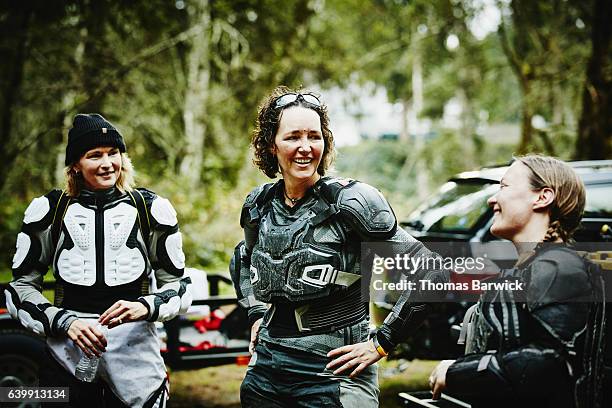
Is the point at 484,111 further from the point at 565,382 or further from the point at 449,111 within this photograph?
the point at 565,382

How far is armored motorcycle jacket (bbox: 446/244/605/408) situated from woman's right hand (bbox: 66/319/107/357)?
1.54m

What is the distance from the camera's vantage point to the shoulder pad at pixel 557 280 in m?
2.04

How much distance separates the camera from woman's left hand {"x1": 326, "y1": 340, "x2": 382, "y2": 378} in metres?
2.48

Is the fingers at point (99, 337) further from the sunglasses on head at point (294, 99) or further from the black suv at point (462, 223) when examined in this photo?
the black suv at point (462, 223)

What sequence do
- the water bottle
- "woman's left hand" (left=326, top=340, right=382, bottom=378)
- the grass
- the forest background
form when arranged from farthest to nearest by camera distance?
the forest background < the grass < the water bottle < "woman's left hand" (left=326, top=340, right=382, bottom=378)

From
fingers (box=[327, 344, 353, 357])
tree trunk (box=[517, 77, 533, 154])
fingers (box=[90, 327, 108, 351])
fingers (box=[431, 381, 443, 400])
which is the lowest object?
fingers (box=[431, 381, 443, 400])

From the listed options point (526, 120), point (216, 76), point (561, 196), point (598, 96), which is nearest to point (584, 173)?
point (561, 196)

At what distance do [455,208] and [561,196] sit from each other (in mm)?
Result: 3861

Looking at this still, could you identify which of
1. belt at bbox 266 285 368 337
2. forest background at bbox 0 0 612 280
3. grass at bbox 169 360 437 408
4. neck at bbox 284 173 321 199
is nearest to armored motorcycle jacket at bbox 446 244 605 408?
belt at bbox 266 285 368 337

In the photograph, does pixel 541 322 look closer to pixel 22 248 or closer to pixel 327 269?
pixel 327 269

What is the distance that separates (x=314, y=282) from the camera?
2.55m

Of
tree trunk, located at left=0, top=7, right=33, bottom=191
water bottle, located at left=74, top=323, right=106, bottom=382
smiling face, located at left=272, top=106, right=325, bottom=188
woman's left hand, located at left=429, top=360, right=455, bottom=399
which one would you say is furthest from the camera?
tree trunk, located at left=0, top=7, right=33, bottom=191

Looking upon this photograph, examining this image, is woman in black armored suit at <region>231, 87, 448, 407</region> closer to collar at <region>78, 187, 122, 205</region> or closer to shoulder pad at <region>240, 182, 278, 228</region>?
shoulder pad at <region>240, 182, 278, 228</region>

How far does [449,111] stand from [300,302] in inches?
1002
